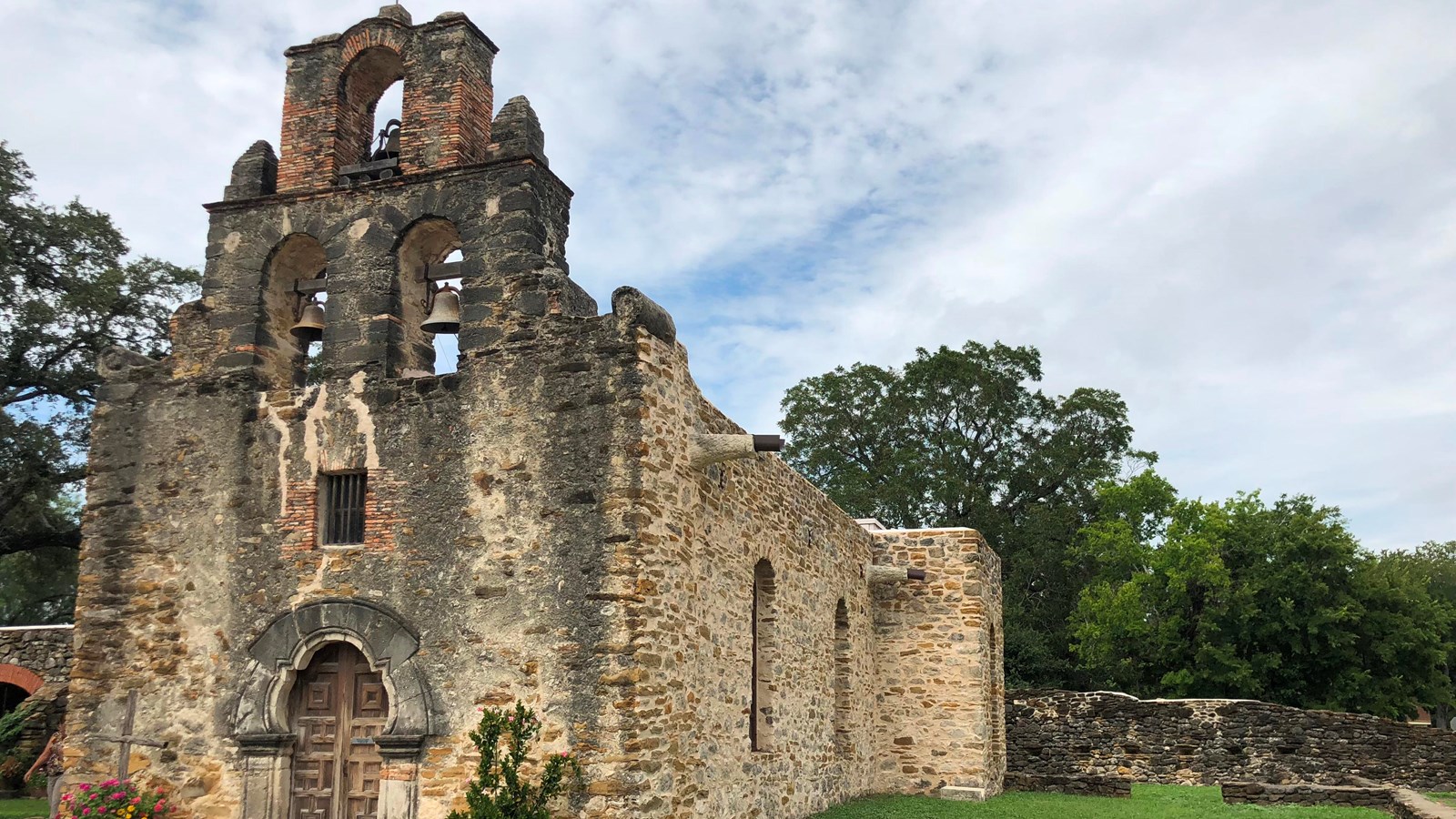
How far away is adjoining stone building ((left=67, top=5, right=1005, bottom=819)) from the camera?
29.7 ft

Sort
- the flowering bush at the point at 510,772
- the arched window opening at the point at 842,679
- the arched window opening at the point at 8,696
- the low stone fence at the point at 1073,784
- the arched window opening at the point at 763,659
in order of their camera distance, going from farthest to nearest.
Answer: the arched window opening at the point at 8,696 < the low stone fence at the point at 1073,784 < the arched window opening at the point at 842,679 < the arched window opening at the point at 763,659 < the flowering bush at the point at 510,772

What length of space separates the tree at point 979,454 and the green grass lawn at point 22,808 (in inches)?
934

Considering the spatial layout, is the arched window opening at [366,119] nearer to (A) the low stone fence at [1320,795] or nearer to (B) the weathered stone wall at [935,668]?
(B) the weathered stone wall at [935,668]

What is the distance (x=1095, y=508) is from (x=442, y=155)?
95.8 feet

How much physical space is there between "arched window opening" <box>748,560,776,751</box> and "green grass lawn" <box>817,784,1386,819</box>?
1.86 m

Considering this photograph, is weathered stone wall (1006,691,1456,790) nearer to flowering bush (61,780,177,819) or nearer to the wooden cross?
flowering bush (61,780,177,819)

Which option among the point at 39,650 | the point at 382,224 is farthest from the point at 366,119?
the point at 39,650

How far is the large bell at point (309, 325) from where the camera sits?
1090cm

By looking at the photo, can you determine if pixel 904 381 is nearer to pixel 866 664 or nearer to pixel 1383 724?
pixel 1383 724

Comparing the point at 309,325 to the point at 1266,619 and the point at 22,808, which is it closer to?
the point at 22,808

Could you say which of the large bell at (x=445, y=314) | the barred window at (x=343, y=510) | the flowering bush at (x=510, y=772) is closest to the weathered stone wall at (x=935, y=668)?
the flowering bush at (x=510, y=772)

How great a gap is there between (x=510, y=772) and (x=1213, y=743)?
17167 millimetres

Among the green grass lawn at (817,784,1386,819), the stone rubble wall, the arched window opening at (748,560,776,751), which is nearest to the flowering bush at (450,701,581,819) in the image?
the arched window opening at (748,560,776,751)

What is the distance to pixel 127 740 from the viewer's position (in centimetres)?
990
